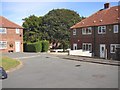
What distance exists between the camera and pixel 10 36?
164 ft

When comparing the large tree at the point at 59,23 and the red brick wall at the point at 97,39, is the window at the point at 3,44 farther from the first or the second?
the large tree at the point at 59,23

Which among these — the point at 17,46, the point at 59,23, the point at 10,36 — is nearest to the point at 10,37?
the point at 10,36

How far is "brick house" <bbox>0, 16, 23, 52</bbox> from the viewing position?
160 feet

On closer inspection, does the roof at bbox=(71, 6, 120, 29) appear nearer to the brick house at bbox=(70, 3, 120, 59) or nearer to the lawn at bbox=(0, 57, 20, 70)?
the brick house at bbox=(70, 3, 120, 59)

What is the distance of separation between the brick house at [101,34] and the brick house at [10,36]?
12.7 m

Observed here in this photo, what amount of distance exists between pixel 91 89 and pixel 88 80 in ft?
9.56

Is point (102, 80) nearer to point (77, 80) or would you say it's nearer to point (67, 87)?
point (77, 80)

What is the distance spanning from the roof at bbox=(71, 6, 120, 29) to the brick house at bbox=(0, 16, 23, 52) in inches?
577

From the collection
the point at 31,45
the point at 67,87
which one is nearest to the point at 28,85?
the point at 67,87

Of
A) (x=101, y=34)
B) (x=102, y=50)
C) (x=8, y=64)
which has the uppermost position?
(x=101, y=34)

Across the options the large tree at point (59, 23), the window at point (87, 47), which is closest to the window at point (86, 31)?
the window at point (87, 47)

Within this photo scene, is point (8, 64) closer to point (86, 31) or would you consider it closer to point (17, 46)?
point (86, 31)

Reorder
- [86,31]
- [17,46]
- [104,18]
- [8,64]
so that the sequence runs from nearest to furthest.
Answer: [8,64]
[104,18]
[86,31]
[17,46]

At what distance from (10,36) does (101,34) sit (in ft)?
67.8
